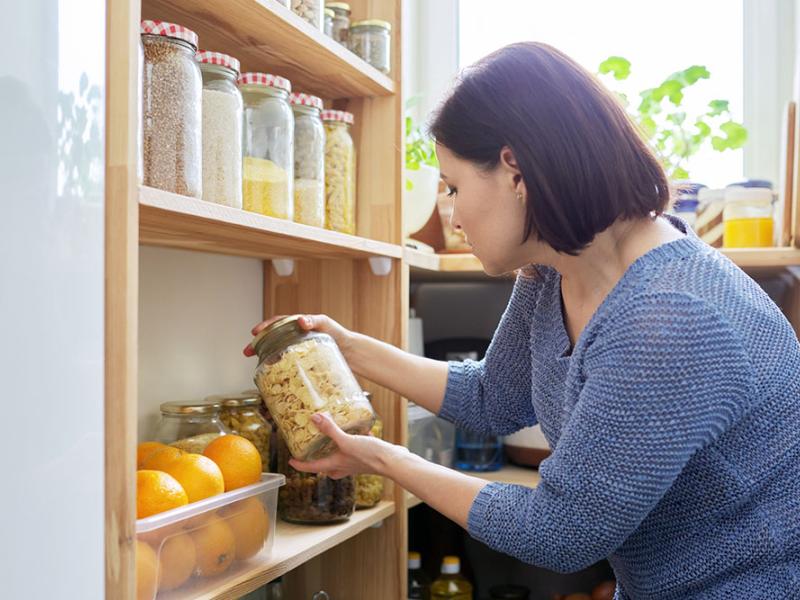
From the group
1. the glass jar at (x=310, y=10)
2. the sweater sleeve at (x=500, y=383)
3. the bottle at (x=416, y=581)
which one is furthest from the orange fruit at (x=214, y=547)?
the bottle at (x=416, y=581)

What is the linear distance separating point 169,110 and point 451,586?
50.1 inches

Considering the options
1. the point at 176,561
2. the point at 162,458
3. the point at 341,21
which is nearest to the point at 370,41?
the point at 341,21

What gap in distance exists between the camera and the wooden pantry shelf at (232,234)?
0.84 meters

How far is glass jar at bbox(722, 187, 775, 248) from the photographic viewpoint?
1657 mm

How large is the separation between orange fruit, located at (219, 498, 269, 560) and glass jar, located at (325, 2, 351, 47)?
736 mm

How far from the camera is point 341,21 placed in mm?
1357

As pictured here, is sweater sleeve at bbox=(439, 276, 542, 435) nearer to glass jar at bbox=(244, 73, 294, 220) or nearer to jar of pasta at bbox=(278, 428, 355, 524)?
jar of pasta at bbox=(278, 428, 355, 524)

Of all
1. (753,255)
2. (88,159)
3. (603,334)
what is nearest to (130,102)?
(88,159)

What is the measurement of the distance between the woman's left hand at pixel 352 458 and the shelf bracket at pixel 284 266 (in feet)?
1.72

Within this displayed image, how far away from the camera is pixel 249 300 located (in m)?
1.50

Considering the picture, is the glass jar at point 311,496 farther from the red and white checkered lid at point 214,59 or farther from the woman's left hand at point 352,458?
the red and white checkered lid at point 214,59

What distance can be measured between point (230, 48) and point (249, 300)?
468 mm

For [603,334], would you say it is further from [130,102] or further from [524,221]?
[130,102]

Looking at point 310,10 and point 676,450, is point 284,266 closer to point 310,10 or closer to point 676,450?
point 310,10
